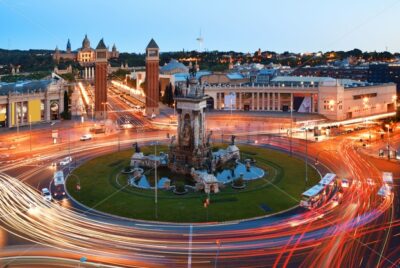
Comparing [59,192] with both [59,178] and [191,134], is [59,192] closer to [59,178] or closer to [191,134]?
[59,178]

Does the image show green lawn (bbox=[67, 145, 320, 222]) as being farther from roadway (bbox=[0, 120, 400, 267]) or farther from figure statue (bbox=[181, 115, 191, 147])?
figure statue (bbox=[181, 115, 191, 147])

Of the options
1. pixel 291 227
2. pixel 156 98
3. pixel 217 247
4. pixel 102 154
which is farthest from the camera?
pixel 156 98

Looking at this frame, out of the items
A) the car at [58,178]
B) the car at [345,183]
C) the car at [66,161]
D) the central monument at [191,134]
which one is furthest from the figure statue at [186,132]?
the car at [345,183]

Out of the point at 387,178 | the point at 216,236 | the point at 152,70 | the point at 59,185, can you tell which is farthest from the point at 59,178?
the point at 152,70

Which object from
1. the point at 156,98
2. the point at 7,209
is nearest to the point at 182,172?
the point at 7,209

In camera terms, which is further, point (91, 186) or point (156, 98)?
A: point (156, 98)

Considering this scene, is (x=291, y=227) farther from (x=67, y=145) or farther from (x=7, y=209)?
(x=67, y=145)

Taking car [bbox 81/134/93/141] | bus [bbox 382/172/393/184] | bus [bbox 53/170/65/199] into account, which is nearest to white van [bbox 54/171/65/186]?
bus [bbox 53/170/65/199]
